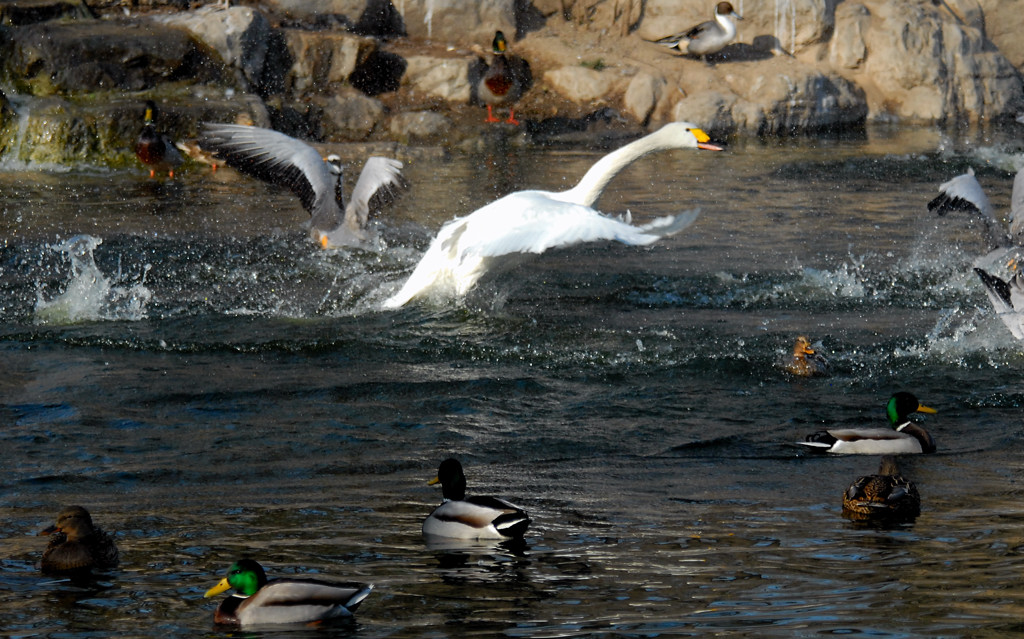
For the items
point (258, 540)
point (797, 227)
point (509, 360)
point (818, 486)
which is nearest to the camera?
point (258, 540)

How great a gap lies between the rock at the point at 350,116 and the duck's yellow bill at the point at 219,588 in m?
13.0

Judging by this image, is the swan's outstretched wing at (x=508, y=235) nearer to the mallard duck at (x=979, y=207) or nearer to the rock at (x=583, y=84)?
the mallard duck at (x=979, y=207)

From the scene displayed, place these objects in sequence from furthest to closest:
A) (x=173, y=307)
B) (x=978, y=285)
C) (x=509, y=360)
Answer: (x=978, y=285), (x=173, y=307), (x=509, y=360)

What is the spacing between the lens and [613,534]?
484cm

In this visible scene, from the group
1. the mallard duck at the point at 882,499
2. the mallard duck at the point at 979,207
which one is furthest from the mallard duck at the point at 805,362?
the mallard duck at the point at 979,207

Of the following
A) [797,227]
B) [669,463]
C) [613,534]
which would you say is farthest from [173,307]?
[797,227]

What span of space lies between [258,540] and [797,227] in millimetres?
7927

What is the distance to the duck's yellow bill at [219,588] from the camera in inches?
161

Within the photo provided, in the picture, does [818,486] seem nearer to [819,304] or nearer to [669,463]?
[669,463]

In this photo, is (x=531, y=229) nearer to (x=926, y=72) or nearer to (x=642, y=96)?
(x=642, y=96)

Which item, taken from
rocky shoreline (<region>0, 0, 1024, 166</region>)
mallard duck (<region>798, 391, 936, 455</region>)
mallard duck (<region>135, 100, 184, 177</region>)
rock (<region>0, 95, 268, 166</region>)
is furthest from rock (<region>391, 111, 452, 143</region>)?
mallard duck (<region>798, 391, 936, 455</region>)

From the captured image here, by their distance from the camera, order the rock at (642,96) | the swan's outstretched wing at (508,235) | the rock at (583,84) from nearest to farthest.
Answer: the swan's outstretched wing at (508,235) < the rock at (642,96) < the rock at (583,84)

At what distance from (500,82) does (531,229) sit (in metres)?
10.5

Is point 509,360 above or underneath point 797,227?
underneath
